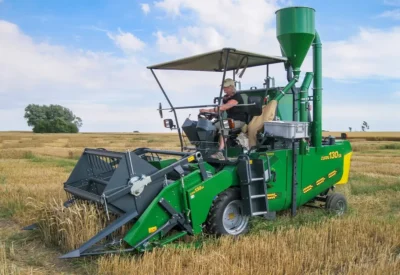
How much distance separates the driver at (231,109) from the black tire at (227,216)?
2.18ft

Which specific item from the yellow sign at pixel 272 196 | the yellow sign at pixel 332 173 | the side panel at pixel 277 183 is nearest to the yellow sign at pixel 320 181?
the yellow sign at pixel 332 173

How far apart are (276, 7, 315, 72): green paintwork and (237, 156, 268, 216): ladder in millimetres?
2079

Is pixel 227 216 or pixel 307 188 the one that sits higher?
pixel 307 188

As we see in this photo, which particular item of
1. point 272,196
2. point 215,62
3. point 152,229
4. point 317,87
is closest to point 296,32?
point 317,87

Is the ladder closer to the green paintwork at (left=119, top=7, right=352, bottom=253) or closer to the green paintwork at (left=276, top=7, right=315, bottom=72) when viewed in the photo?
the green paintwork at (left=119, top=7, right=352, bottom=253)

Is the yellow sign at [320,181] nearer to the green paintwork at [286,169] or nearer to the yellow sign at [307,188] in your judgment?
the green paintwork at [286,169]

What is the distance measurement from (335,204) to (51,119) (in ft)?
202

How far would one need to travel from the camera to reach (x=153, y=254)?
4492 mm

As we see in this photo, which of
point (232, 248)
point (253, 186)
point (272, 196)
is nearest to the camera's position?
point (232, 248)

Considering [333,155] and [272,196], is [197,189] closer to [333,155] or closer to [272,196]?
[272,196]

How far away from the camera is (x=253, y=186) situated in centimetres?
579

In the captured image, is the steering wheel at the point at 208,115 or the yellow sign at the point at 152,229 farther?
the steering wheel at the point at 208,115

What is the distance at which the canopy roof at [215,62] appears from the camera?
20.7 ft

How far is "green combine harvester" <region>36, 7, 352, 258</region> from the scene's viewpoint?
496 cm
